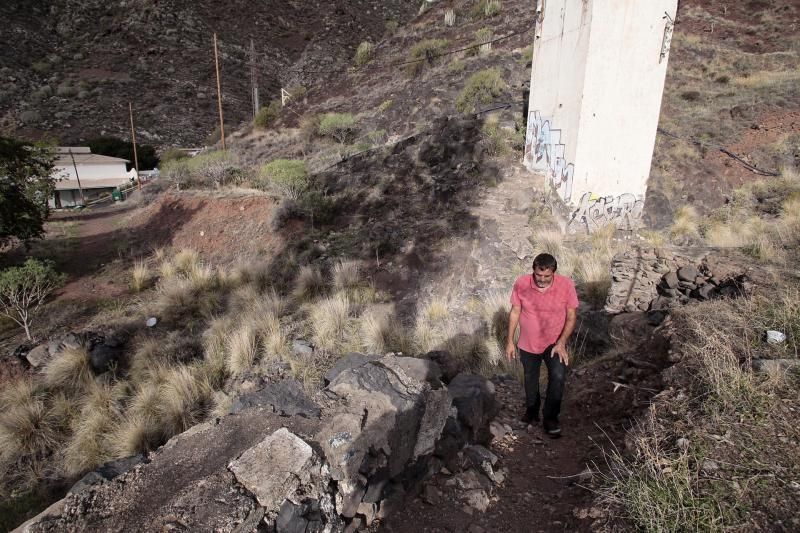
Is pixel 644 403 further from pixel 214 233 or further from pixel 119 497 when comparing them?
pixel 214 233

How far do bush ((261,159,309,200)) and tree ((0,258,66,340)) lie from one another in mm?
6546

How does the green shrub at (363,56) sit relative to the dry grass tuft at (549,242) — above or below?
above

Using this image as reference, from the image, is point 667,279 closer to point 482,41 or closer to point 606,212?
point 606,212

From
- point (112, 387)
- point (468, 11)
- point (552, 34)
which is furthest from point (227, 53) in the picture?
point (112, 387)

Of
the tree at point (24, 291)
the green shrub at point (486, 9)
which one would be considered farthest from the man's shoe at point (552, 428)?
the green shrub at point (486, 9)

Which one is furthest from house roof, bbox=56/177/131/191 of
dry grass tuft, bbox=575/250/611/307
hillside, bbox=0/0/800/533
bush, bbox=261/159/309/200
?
dry grass tuft, bbox=575/250/611/307

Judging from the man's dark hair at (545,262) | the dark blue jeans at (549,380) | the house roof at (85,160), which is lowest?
the house roof at (85,160)

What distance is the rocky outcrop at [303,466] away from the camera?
1989 mm

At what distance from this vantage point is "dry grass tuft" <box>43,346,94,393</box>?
597 centimetres

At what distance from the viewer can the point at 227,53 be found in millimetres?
43844

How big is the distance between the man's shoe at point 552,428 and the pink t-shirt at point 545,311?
0.65 meters

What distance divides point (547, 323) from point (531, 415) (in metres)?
0.94

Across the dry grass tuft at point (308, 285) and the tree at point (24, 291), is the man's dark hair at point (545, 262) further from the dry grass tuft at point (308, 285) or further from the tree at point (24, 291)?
the tree at point (24, 291)

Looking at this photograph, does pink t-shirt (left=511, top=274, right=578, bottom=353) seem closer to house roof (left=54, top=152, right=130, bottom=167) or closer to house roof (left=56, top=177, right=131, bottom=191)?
house roof (left=56, top=177, right=131, bottom=191)
